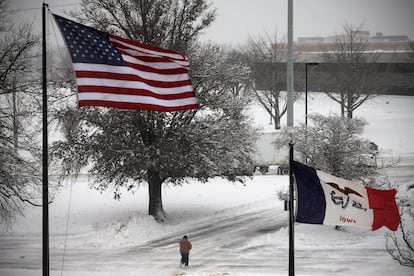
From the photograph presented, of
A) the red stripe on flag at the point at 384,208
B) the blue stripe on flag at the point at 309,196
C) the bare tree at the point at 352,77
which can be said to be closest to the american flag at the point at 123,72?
the blue stripe on flag at the point at 309,196

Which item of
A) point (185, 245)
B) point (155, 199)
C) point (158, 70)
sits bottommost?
point (185, 245)

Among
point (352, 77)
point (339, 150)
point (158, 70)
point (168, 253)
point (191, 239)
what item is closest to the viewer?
point (158, 70)

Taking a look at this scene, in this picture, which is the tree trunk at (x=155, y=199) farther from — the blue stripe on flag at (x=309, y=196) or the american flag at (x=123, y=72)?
the blue stripe on flag at (x=309, y=196)

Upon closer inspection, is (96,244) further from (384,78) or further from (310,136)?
(384,78)

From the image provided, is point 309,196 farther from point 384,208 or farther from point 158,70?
→ point 158,70

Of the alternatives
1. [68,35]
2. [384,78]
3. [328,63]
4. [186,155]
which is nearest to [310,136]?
[186,155]

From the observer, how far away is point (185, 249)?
19234mm

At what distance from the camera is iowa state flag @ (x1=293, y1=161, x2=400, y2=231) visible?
10828 mm

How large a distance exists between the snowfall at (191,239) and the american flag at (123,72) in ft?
30.6

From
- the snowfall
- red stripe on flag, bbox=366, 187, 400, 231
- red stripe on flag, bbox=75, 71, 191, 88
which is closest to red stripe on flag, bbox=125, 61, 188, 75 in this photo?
red stripe on flag, bbox=75, 71, 191, 88

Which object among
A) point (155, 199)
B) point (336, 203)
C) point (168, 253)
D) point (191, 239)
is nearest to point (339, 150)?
point (191, 239)

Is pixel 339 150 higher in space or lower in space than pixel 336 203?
higher

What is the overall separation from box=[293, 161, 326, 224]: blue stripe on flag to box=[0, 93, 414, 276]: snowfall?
330 inches

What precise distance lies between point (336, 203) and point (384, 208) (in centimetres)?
116
